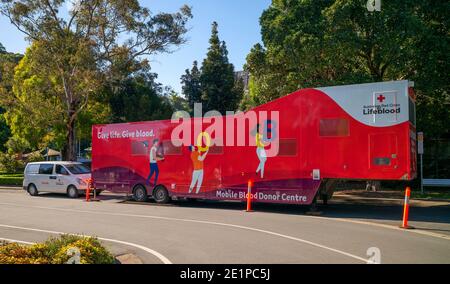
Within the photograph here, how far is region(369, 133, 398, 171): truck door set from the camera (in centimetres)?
1344

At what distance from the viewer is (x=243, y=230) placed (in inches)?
449

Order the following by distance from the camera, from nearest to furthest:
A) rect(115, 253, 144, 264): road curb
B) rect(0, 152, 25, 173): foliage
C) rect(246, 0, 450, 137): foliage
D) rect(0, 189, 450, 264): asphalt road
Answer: rect(115, 253, 144, 264): road curb
rect(0, 189, 450, 264): asphalt road
rect(246, 0, 450, 137): foliage
rect(0, 152, 25, 173): foliage

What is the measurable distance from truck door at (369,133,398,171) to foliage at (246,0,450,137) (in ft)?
20.4

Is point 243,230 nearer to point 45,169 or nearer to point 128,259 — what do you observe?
point 128,259

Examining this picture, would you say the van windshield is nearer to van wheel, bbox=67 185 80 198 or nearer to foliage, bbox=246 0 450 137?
van wheel, bbox=67 185 80 198

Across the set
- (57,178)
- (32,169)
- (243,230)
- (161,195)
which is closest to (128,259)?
(243,230)

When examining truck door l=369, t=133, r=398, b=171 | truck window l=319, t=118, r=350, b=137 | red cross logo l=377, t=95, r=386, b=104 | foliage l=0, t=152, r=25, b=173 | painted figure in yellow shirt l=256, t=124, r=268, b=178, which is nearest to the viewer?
truck door l=369, t=133, r=398, b=171

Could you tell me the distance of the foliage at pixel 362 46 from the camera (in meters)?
18.7

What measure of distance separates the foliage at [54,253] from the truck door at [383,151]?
9276 mm

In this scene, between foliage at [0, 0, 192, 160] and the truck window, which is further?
foliage at [0, 0, 192, 160]

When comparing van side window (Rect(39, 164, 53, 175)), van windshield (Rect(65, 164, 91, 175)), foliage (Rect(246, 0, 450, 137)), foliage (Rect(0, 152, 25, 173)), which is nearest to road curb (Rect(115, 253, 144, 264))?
foliage (Rect(246, 0, 450, 137))

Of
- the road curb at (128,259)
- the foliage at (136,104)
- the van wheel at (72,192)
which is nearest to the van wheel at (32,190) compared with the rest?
the van wheel at (72,192)

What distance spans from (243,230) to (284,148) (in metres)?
4.74
